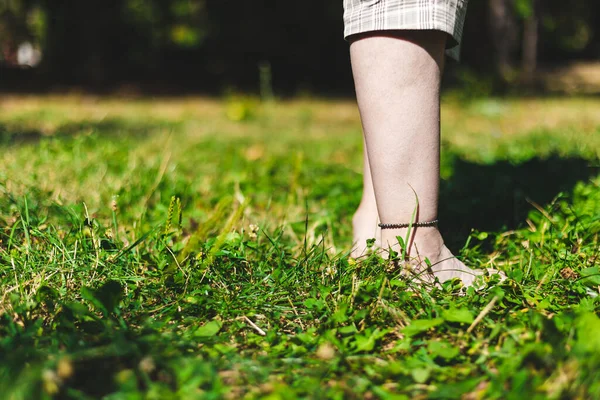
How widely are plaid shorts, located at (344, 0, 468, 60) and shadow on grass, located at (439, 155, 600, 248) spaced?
2.45 feet

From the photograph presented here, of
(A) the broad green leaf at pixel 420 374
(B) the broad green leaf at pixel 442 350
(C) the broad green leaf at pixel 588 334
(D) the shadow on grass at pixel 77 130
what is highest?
(D) the shadow on grass at pixel 77 130

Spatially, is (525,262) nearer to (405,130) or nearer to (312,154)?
(405,130)

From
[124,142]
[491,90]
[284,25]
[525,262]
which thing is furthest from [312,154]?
[284,25]

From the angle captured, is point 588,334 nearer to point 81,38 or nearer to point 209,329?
point 209,329

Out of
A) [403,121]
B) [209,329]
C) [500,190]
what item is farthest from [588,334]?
[500,190]

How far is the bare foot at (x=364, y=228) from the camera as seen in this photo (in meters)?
1.67

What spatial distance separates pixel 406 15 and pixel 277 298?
72 cm

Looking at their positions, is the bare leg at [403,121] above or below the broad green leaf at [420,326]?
above

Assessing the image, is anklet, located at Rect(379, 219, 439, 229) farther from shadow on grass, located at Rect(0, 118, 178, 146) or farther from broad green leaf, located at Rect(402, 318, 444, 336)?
shadow on grass, located at Rect(0, 118, 178, 146)

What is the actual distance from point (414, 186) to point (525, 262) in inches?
17.2

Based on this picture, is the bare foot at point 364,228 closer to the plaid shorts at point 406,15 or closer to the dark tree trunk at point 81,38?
the plaid shorts at point 406,15

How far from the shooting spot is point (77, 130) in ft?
13.6

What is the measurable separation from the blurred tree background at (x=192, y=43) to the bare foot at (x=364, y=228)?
30.7 feet

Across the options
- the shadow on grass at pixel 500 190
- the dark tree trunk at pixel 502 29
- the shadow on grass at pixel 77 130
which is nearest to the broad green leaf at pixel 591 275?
the shadow on grass at pixel 500 190
